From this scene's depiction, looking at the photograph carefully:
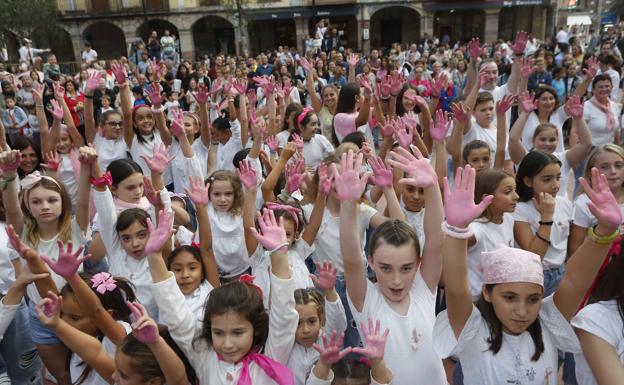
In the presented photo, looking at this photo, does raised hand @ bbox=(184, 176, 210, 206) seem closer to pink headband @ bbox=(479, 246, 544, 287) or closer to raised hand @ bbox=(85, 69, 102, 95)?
pink headband @ bbox=(479, 246, 544, 287)

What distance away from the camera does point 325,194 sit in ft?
10.1

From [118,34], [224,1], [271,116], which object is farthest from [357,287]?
[118,34]

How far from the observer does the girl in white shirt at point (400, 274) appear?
7.32ft

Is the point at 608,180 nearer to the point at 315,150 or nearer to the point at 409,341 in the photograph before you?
the point at 409,341

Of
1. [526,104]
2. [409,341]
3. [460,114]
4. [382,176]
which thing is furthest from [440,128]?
[409,341]

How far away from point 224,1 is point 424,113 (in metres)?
20.8

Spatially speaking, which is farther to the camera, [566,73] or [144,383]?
[566,73]

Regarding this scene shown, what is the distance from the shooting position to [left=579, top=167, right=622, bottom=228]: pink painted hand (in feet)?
5.76

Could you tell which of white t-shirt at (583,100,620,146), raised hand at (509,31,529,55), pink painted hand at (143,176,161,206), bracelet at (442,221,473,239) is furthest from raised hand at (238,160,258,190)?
raised hand at (509,31,529,55)

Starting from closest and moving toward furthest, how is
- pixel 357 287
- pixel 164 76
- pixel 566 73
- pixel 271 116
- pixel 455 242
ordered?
pixel 455 242
pixel 357 287
pixel 271 116
pixel 566 73
pixel 164 76

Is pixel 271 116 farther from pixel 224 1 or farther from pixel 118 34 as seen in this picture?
pixel 118 34

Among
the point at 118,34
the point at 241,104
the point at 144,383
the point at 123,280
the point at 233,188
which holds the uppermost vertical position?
the point at 118,34

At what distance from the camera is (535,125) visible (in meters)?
5.00

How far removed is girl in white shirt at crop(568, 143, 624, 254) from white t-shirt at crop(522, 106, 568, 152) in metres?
1.53
